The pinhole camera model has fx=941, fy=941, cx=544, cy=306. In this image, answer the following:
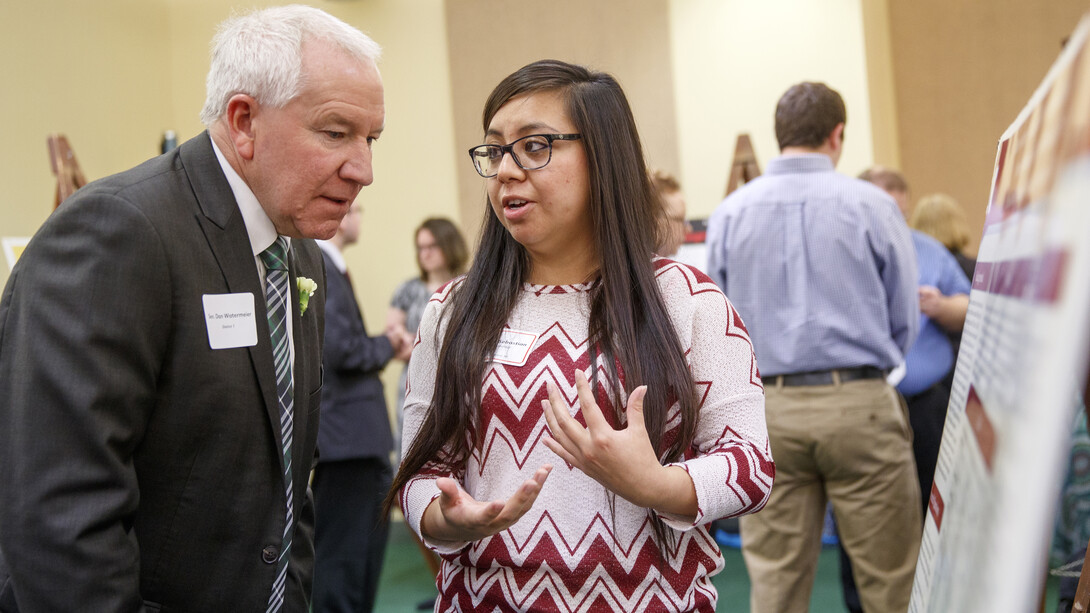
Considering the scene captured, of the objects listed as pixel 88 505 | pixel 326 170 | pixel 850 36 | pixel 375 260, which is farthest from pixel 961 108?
pixel 88 505

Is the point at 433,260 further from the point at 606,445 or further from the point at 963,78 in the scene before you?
the point at 963,78

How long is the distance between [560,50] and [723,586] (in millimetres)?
3488

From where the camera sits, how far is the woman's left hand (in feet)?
3.76

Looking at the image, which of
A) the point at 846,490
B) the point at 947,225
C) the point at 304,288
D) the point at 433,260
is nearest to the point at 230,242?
the point at 304,288

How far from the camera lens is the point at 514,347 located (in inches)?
56.1

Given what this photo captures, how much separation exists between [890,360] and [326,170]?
2082mm

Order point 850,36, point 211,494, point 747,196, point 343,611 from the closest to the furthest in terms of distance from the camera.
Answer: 1. point 211,494
2. point 747,196
3. point 343,611
4. point 850,36

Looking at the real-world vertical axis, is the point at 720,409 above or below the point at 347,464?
above

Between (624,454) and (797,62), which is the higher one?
(797,62)

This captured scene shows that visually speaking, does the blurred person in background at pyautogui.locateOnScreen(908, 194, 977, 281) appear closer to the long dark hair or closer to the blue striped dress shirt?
the blue striped dress shirt

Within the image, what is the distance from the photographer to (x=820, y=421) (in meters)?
2.87

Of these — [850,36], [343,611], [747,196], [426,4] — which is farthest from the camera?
[426,4]

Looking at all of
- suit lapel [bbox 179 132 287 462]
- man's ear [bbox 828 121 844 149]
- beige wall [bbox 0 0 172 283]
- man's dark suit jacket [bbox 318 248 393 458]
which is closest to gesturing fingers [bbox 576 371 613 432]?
suit lapel [bbox 179 132 287 462]

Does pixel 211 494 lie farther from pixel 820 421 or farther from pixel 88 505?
pixel 820 421
